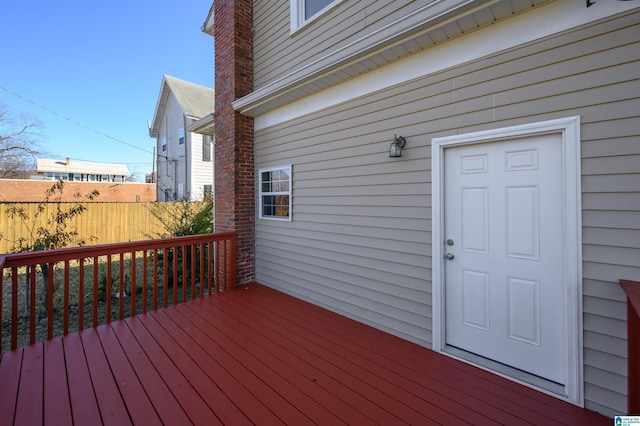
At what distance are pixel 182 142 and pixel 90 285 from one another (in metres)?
9.72

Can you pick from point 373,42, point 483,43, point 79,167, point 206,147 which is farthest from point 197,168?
point 79,167

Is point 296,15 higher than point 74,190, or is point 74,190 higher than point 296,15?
point 296,15

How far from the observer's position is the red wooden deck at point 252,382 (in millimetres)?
1993

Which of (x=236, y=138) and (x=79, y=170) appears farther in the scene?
(x=79, y=170)

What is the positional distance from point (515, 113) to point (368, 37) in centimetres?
164

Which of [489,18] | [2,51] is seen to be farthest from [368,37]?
[2,51]

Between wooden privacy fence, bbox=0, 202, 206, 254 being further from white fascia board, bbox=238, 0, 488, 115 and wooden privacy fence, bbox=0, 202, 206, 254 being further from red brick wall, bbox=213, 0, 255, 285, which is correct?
white fascia board, bbox=238, 0, 488, 115

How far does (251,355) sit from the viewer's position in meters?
2.81

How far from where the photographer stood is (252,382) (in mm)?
2379

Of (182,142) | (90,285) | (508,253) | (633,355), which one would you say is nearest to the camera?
(633,355)

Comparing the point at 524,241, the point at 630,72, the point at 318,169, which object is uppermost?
the point at 630,72

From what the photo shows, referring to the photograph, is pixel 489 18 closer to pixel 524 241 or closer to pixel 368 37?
pixel 368 37

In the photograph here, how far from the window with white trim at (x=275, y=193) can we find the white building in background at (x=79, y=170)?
3228cm

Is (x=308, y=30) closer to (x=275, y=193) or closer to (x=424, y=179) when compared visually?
(x=275, y=193)
